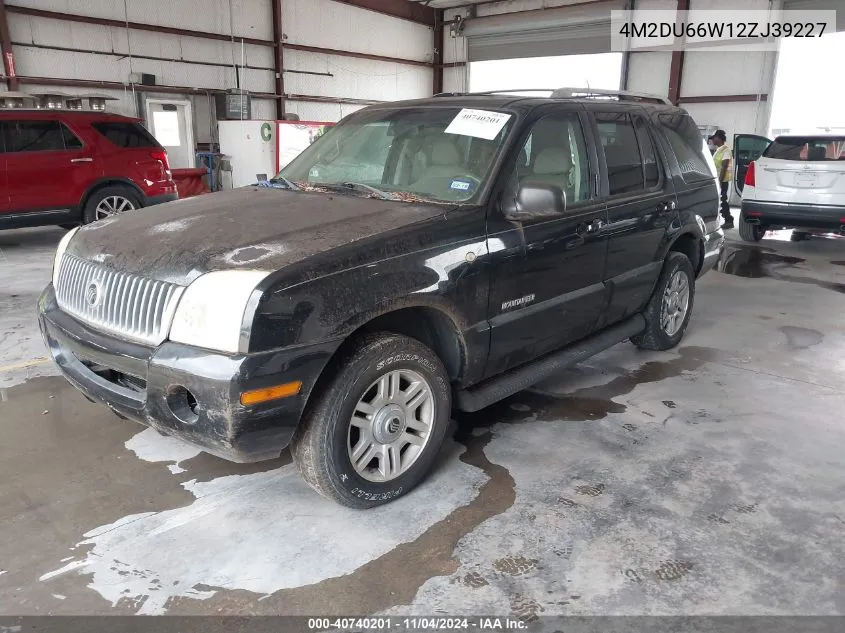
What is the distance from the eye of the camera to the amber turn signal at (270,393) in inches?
84.4

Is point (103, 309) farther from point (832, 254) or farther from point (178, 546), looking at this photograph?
point (832, 254)

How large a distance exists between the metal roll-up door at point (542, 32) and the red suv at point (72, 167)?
1280 cm

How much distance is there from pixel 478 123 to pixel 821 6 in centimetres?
1456

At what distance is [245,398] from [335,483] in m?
0.58

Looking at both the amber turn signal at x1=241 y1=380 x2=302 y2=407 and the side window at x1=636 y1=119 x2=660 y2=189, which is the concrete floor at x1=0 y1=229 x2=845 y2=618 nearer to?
the amber turn signal at x1=241 y1=380 x2=302 y2=407

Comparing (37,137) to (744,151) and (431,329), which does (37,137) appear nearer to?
(431,329)

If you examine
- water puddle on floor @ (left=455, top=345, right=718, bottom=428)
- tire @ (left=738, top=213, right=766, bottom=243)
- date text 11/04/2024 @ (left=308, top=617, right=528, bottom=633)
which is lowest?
date text 11/04/2024 @ (left=308, top=617, right=528, bottom=633)

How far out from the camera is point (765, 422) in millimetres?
3621

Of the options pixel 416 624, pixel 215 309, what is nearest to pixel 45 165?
pixel 215 309

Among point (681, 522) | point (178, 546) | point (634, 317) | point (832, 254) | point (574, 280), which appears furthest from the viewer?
point (832, 254)

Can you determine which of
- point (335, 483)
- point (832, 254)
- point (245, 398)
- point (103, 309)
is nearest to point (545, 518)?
point (335, 483)

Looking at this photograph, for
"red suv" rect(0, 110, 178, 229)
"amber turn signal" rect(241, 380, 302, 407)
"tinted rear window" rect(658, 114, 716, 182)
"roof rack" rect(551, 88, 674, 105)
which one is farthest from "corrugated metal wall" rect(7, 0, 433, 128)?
"amber turn signal" rect(241, 380, 302, 407)

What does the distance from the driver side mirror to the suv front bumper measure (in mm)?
1131

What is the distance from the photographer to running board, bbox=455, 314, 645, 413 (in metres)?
3.02
